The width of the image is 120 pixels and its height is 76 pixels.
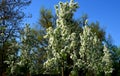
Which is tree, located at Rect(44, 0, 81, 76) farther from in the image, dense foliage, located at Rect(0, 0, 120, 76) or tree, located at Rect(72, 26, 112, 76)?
tree, located at Rect(72, 26, 112, 76)

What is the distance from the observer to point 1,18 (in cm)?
2541

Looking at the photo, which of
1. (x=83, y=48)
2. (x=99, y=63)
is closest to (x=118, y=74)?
(x=99, y=63)

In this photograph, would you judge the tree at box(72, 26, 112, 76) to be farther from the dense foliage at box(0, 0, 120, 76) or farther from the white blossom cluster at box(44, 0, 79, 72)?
the white blossom cluster at box(44, 0, 79, 72)

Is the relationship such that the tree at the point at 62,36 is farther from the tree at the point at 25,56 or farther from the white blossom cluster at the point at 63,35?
the tree at the point at 25,56

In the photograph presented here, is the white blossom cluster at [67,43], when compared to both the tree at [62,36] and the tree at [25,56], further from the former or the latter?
the tree at [25,56]

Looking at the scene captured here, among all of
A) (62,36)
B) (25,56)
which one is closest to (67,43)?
(62,36)

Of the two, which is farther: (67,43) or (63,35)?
(67,43)

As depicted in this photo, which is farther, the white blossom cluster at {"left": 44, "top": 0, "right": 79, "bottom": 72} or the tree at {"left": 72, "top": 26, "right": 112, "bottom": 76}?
the tree at {"left": 72, "top": 26, "right": 112, "bottom": 76}

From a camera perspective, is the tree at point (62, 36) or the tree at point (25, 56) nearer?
the tree at point (62, 36)

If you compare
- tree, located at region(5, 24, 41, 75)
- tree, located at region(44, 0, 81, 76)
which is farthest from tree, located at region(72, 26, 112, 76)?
tree, located at region(5, 24, 41, 75)

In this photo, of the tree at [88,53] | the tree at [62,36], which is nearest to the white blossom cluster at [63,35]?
the tree at [62,36]

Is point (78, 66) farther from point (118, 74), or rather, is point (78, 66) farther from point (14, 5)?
point (118, 74)

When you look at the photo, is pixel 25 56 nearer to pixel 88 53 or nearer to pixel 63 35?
pixel 63 35

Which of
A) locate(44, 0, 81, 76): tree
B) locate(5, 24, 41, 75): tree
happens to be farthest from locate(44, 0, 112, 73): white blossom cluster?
locate(5, 24, 41, 75): tree
